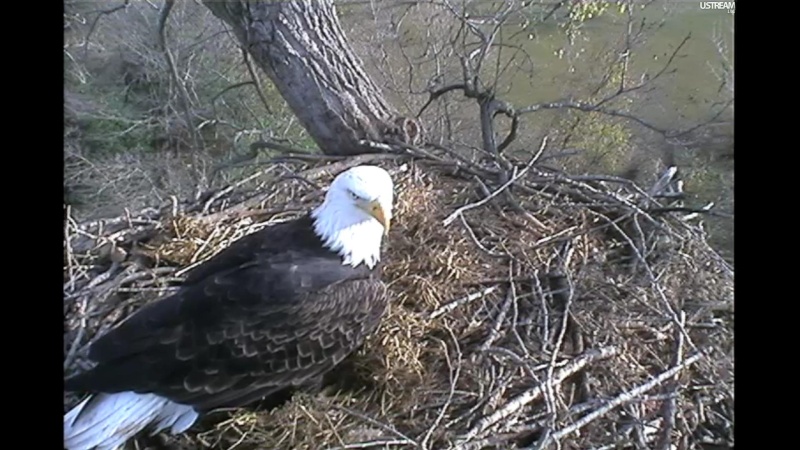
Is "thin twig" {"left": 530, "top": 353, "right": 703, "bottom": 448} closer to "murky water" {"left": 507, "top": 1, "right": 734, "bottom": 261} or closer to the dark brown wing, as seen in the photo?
the dark brown wing

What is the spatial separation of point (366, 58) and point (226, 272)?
2.04 m

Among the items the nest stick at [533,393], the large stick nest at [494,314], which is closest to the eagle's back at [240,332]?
the large stick nest at [494,314]

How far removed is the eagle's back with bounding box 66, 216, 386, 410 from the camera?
1.58 m

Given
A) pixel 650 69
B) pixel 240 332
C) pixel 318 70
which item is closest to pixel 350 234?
pixel 240 332

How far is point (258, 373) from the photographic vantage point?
1654mm

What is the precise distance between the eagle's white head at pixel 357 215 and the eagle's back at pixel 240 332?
8 centimetres

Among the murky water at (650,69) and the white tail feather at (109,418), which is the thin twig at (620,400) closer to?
the white tail feather at (109,418)

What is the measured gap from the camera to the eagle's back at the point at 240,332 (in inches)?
62.4

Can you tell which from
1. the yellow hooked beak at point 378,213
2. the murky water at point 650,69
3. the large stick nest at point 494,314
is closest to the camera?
the large stick nest at point 494,314

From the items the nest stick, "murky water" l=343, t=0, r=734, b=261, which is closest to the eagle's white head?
the nest stick

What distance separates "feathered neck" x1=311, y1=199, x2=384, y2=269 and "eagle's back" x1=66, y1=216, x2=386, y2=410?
7cm

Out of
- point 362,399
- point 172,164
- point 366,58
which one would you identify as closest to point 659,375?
point 362,399

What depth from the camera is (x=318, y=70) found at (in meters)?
2.74

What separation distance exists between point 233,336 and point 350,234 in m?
0.41
